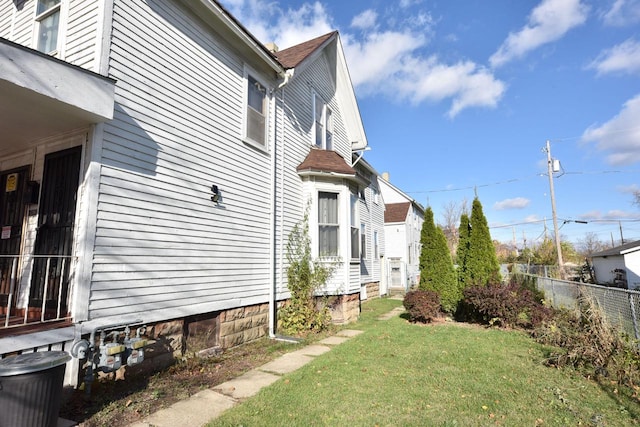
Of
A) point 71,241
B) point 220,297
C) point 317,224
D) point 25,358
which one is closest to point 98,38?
point 71,241

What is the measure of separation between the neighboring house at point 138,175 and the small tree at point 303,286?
0.38 m

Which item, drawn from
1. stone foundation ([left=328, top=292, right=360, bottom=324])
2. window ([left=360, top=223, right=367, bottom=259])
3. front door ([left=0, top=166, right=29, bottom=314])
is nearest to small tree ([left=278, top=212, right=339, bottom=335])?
stone foundation ([left=328, top=292, right=360, bottom=324])

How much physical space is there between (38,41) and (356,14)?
429 inches

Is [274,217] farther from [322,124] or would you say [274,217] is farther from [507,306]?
[507,306]

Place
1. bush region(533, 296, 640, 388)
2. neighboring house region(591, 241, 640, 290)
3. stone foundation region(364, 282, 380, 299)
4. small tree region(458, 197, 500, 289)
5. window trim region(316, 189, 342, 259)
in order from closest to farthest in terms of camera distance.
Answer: bush region(533, 296, 640, 388) < window trim region(316, 189, 342, 259) < small tree region(458, 197, 500, 289) < stone foundation region(364, 282, 380, 299) < neighboring house region(591, 241, 640, 290)

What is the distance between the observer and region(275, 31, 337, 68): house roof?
9.57 m

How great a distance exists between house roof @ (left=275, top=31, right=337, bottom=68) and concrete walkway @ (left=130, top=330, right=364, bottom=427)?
724 cm

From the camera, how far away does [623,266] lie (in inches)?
891

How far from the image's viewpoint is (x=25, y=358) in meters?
3.12

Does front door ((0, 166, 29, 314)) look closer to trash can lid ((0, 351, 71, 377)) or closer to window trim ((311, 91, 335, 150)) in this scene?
trash can lid ((0, 351, 71, 377))

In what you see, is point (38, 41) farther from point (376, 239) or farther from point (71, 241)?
point (376, 239)

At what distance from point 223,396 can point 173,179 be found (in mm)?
3458

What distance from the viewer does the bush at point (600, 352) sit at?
4924 mm

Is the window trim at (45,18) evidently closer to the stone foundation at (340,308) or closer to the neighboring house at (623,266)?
the stone foundation at (340,308)
